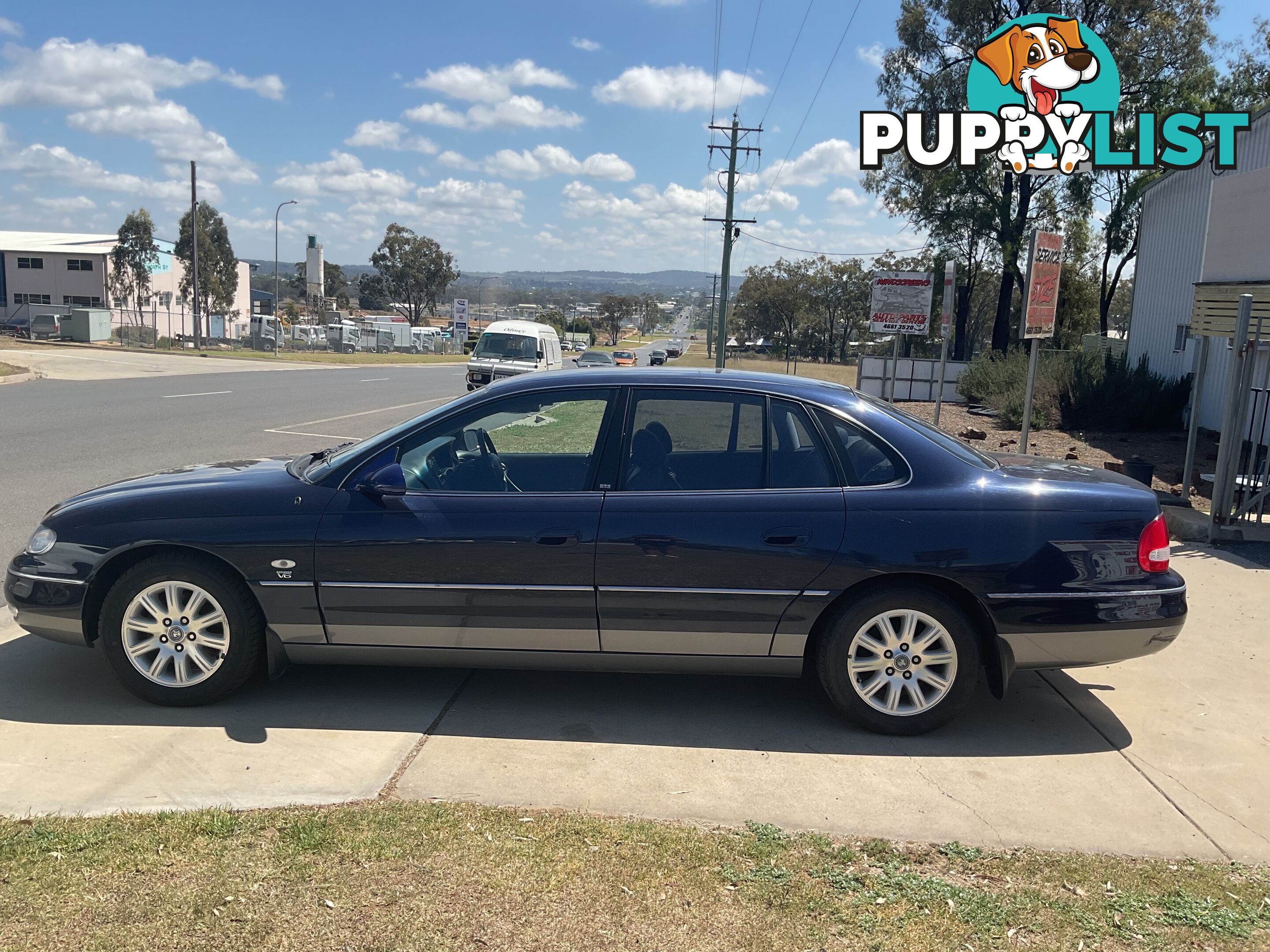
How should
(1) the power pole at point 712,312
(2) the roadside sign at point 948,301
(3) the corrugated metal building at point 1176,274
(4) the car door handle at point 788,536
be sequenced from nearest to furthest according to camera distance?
(4) the car door handle at point 788,536 < (3) the corrugated metal building at point 1176,274 < (2) the roadside sign at point 948,301 < (1) the power pole at point 712,312

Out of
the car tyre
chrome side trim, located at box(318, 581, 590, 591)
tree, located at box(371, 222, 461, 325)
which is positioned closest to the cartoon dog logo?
chrome side trim, located at box(318, 581, 590, 591)

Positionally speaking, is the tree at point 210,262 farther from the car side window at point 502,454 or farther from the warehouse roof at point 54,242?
the car side window at point 502,454

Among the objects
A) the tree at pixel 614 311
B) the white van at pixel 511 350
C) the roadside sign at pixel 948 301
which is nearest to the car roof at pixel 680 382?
the roadside sign at pixel 948 301

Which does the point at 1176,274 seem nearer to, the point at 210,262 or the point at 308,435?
the point at 308,435

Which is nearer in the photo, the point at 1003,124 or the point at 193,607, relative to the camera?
the point at 193,607

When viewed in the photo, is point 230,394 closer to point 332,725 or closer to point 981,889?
point 332,725

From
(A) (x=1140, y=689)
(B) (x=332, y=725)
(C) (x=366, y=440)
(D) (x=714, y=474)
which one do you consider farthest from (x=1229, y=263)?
(B) (x=332, y=725)

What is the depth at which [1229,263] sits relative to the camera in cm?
1067

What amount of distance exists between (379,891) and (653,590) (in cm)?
177

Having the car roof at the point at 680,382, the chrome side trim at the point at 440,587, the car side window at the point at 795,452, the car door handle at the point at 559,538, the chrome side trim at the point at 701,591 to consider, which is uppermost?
the car roof at the point at 680,382

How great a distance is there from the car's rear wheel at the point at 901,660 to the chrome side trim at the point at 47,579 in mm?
3328

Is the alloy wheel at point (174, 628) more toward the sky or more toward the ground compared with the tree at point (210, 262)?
more toward the ground

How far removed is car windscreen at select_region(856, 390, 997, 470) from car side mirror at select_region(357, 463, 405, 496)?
2162 mm

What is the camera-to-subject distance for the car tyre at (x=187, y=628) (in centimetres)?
454
